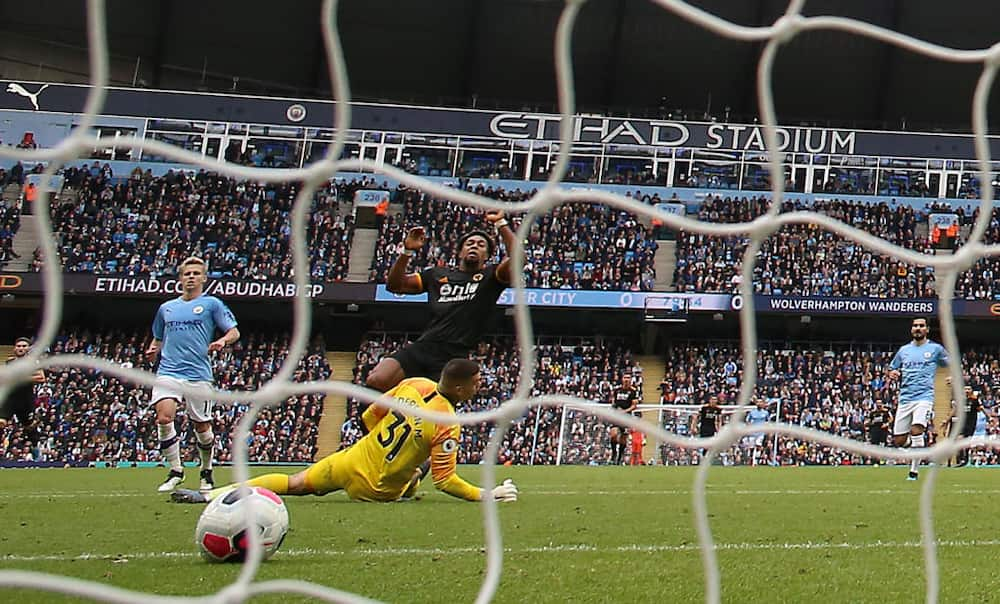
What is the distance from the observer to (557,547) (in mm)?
4574

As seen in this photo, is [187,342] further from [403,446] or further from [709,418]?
[709,418]

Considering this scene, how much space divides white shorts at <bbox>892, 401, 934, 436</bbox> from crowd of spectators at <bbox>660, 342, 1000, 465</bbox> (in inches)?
343

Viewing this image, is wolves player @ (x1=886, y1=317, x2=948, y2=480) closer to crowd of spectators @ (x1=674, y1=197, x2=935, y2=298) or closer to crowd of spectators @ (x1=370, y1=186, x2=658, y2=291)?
crowd of spectators @ (x1=674, y1=197, x2=935, y2=298)

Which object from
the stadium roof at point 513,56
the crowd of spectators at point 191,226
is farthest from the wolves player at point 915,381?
the stadium roof at point 513,56

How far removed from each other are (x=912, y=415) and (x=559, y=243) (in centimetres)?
1508

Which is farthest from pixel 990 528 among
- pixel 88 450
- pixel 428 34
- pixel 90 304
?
pixel 428 34

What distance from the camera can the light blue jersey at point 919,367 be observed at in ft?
34.2

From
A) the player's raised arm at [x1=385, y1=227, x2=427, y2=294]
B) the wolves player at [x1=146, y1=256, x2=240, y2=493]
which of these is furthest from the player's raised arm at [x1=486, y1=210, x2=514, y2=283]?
the wolves player at [x1=146, y1=256, x2=240, y2=493]

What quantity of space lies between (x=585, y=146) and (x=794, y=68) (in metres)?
6.63

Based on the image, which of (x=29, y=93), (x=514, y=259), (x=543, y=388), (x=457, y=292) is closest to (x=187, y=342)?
(x=457, y=292)

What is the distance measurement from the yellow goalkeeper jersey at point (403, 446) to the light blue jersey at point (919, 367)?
5962 mm

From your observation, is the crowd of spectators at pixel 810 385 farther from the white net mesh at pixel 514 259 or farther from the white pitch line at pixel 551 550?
the white net mesh at pixel 514 259

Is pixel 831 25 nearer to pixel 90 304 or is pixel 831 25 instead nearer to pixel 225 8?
pixel 90 304

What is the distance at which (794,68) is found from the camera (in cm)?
2941
